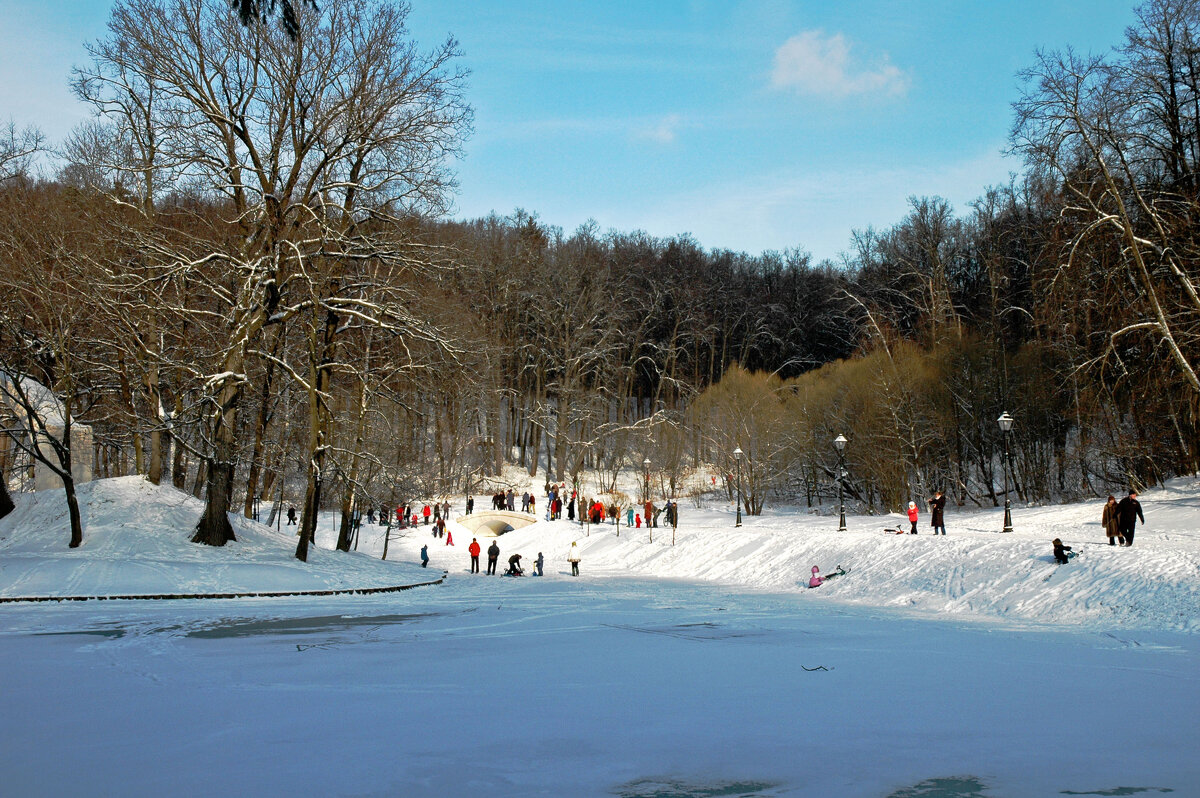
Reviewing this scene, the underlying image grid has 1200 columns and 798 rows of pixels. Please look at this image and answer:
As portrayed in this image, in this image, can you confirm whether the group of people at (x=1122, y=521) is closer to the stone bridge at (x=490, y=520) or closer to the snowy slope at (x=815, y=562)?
the snowy slope at (x=815, y=562)

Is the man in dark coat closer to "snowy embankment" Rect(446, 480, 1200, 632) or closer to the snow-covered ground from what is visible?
"snowy embankment" Rect(446, 480, 1200, 632)

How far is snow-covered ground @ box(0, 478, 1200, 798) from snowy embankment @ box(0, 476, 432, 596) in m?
0.13

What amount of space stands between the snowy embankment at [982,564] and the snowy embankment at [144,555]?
28.2 ft

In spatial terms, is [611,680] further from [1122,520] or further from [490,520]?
[490,520]

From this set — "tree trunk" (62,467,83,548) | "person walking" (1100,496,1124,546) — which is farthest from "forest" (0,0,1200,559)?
"person walking" (1100,496,1124,546)

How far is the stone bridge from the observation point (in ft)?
163

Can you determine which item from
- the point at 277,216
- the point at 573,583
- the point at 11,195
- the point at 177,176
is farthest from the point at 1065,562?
the point at 11,195

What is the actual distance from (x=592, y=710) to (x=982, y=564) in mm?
15318

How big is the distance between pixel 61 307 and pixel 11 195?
4.73 m

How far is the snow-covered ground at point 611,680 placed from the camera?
6164 millimetres

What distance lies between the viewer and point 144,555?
22.4m

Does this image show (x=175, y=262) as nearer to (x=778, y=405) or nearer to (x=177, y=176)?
(x=177, y=176)

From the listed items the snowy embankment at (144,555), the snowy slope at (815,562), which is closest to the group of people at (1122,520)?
the snowy slope at (815,562)

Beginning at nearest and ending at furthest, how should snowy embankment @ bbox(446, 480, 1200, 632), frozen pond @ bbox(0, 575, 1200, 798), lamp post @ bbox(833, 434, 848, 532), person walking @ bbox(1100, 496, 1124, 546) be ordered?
1. frozen pond @ bbox(0, 575, 1200, 798)
2. snowy embankment @ bbox(446, 480, 1200, 632)
3. person walking @ bbox(1100, 496, 1124, 546)
4. lamp post @ bbox(833, 434, 848, 532)
